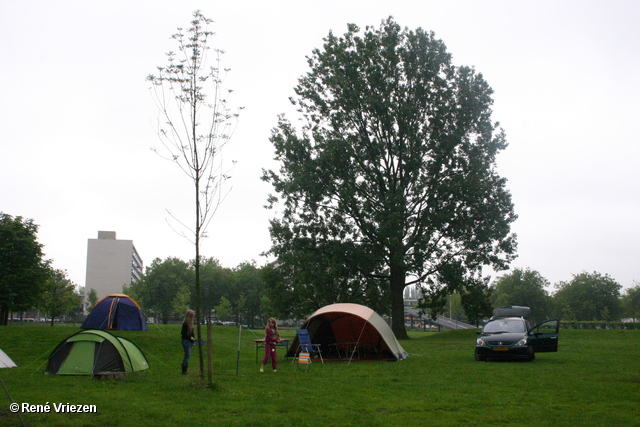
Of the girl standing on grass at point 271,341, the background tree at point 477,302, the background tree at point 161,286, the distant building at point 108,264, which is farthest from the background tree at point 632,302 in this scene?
the distant building at point 108,264

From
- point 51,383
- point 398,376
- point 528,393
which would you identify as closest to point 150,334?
point 51,383

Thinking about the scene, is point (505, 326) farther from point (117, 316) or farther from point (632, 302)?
point (632, 302)

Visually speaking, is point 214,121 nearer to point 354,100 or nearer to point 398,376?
point 398,376

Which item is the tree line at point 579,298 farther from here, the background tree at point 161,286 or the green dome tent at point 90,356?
the green dome tent at point 90,356

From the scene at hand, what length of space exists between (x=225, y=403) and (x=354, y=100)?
24843mm

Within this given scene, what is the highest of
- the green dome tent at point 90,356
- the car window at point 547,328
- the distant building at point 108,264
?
the distant building at point 108,264

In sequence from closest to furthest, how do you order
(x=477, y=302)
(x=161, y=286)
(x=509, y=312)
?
(x=509, y=312), (x=477, y=302), (x=161, y=286)

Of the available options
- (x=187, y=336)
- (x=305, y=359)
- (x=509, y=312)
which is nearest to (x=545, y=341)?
(x=305, y=359)

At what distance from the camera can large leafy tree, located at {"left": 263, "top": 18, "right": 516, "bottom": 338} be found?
31.4 meters

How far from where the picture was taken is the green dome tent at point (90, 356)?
45.0ft

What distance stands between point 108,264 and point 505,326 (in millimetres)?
113881

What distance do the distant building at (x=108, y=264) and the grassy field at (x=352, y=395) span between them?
10650 cm

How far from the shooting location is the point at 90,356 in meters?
13.8

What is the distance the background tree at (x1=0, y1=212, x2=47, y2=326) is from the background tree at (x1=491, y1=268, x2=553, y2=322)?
53307 mm
